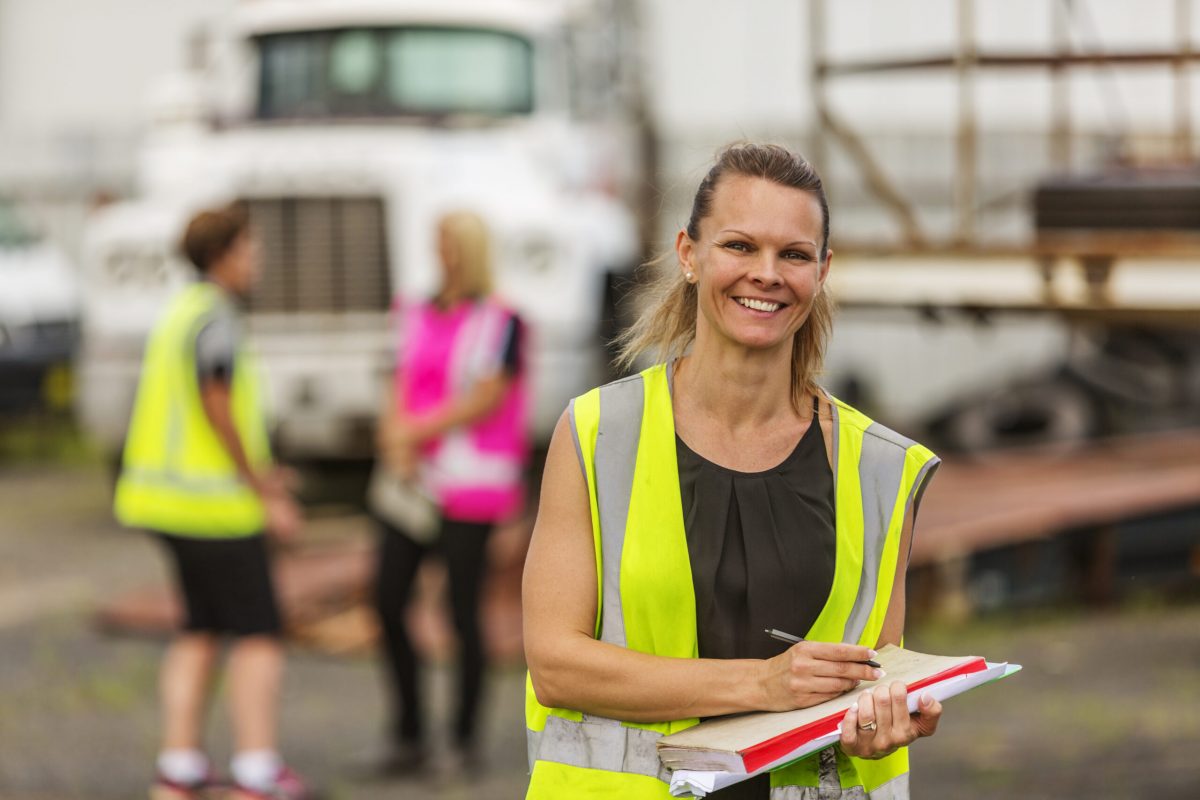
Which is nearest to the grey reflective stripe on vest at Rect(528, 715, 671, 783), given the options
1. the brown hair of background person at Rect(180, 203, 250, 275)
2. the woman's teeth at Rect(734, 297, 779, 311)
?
the woman's teeth at Rect(734, 297, 779, 311)

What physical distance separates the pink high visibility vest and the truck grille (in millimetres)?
4514

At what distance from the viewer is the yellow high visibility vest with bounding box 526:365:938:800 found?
94.3 inches

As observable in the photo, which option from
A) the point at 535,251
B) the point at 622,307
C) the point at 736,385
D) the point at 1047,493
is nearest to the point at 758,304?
the point at 736,385

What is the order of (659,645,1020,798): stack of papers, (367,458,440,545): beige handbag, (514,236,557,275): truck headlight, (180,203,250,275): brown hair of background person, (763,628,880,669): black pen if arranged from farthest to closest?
(514,236,557,275): truck headlight → (367,458,440,545): beige handbag → (180,203,250,275): brown hair of background person → (763,628,880,669): black pen → (659,645,1020,798): stack of papers

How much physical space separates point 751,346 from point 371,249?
27.2ft

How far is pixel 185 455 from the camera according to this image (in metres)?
5.48

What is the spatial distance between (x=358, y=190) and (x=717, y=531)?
8.36 meters

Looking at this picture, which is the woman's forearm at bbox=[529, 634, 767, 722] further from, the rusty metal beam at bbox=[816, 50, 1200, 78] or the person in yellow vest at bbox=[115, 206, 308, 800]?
the rusty metal beam at bbox=[816, 50, 1200, 78]

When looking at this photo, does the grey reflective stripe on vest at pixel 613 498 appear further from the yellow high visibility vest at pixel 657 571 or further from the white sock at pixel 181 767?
the white sock at pixel 181 767

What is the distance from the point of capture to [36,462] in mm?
14539

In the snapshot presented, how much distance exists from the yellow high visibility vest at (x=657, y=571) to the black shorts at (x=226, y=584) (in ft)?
10.3

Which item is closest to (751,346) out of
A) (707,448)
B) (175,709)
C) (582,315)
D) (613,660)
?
A: (707,448)

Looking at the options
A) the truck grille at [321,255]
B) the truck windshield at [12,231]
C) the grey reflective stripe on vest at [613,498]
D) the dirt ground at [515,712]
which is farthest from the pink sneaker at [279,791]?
the truck windshield at [12,231]

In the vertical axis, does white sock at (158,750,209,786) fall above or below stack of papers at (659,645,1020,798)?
below
